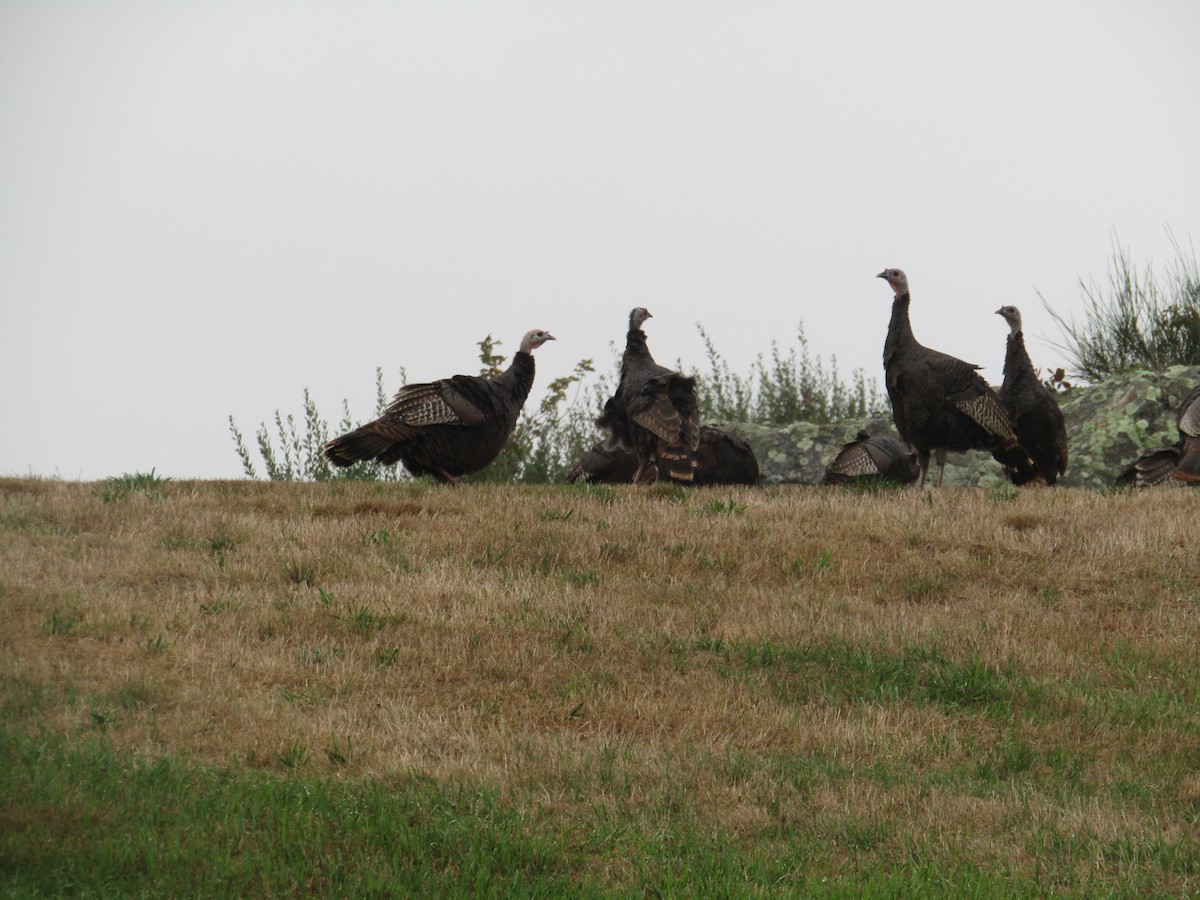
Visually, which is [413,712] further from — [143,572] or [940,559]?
[940,559]

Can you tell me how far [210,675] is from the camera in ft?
20.5

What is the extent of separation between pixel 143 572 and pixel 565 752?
3611mm

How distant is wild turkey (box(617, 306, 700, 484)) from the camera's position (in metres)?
11.6

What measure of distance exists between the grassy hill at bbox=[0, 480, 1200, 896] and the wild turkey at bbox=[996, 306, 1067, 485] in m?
2.08

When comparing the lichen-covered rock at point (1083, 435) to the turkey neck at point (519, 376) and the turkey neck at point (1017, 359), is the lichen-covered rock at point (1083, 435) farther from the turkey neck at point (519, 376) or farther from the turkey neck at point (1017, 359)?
the turkey neck at point (519, 376)

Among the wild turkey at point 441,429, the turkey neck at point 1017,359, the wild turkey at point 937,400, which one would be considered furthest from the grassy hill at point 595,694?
the turkey neck at point 1017,359

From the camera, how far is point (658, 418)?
38.3ft

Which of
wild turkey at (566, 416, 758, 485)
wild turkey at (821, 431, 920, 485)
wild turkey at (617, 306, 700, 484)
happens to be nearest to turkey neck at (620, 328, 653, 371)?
wild turkey at (617, 306, 700, 484)

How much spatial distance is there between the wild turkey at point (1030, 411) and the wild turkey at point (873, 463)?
1.10 m

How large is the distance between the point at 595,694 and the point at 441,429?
4812mm

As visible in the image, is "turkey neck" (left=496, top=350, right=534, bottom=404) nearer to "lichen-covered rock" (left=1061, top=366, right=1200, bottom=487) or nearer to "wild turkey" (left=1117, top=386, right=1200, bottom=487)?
"wild turkey" (left=1117, top=386, right=1200, bottom=487)

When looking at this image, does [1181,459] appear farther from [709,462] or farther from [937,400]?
[709,462]

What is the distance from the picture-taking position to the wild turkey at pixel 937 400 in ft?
37.4

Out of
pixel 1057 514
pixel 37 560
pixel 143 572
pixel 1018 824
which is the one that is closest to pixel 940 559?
pixel 1057 514
